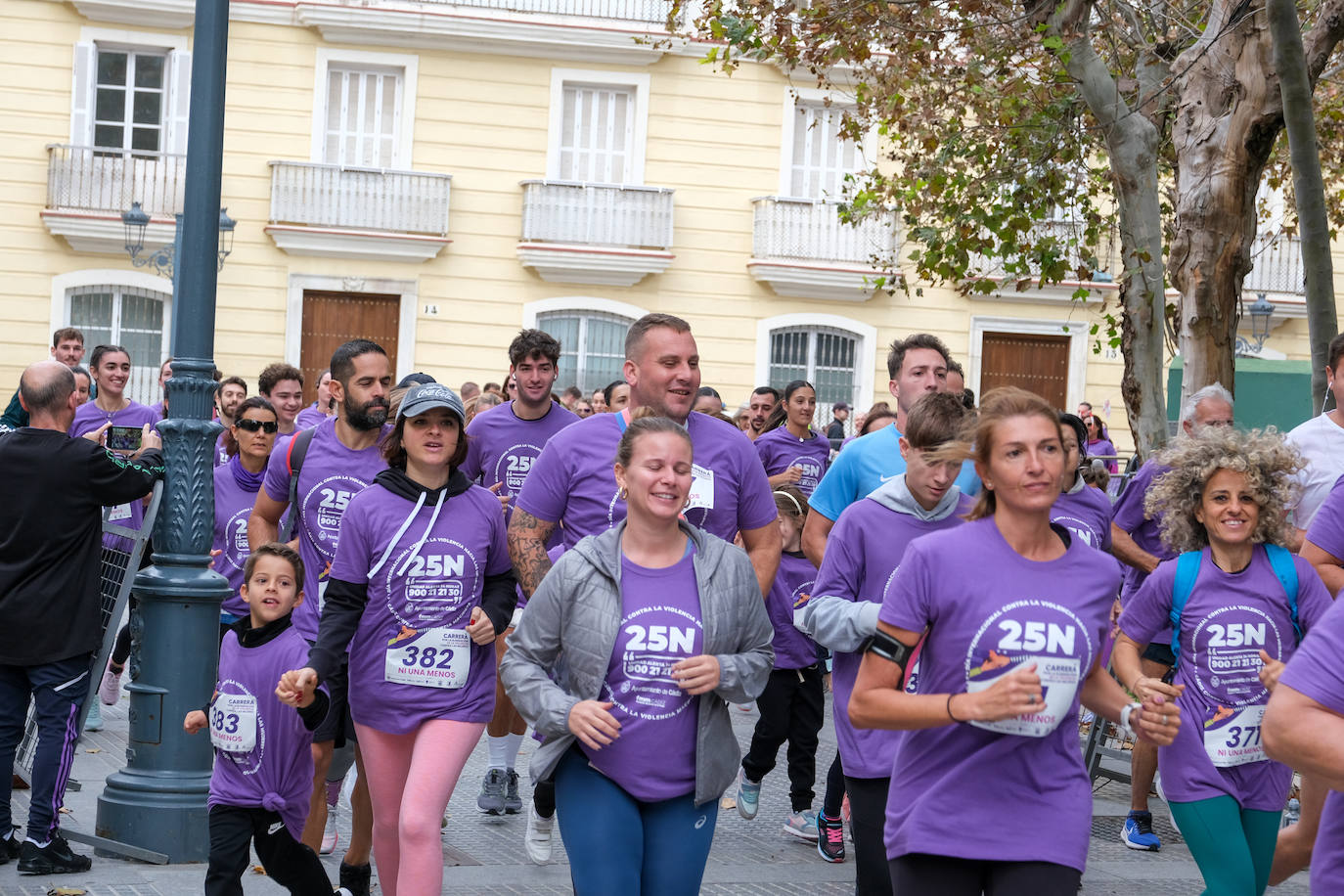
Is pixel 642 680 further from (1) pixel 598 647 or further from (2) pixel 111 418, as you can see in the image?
(2) pixel 111 418

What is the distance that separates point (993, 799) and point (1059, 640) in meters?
0.40

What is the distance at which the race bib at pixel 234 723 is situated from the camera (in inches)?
220

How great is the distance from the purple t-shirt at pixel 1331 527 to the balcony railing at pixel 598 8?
20.3 m

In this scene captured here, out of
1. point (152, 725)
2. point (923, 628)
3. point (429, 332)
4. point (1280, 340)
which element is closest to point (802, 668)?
point (152, 725)

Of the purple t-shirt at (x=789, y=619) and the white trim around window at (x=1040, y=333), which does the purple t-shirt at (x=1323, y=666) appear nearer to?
the purple t-shirt at (x=789, y=619)

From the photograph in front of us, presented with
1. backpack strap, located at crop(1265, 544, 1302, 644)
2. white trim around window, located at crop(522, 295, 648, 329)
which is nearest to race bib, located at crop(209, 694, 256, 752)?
backpack strap, located at crop(1265, 544, 1302, 644)

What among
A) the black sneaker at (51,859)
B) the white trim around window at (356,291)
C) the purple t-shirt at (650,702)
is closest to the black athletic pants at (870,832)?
the purple t-shirt at (650,702)

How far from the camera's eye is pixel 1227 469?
215 inches

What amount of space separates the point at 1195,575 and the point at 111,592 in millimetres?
4698

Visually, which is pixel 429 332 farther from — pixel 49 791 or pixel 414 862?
pixel 414 862

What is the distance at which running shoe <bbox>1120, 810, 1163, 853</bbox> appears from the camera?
7801mm

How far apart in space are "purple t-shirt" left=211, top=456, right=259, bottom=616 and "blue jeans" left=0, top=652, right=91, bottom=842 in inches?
59.9

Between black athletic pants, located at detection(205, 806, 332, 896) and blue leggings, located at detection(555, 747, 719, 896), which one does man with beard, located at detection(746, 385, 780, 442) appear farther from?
blue leggings, located at detection(555, 747, 719, 896)

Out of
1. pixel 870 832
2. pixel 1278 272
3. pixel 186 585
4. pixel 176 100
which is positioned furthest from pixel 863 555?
pixel 1278 272
